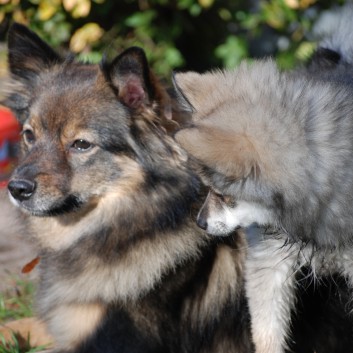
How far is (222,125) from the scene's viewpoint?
8.96 feet

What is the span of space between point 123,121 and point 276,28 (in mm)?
2824

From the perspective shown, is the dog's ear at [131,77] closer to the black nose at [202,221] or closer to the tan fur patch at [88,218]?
the tan fur patch at [88,218]

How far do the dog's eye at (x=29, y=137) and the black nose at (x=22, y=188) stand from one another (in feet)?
0.77

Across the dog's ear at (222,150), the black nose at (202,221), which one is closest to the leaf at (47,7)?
the black nose at (202,221)

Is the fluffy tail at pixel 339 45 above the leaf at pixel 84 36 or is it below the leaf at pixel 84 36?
above

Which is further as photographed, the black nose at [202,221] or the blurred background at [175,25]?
the blurred background at [175,25]

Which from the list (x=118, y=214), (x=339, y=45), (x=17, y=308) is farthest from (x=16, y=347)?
(x=339, y=45)

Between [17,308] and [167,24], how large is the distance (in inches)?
101

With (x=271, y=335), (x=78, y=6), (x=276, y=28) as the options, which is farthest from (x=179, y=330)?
(x=276, y=28)

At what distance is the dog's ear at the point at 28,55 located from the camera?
345cm

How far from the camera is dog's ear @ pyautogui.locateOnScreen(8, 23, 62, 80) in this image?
3.45m

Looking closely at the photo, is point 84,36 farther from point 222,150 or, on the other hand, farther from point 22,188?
point 222,150

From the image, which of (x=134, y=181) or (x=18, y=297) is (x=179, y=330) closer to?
(x=134, y=181)

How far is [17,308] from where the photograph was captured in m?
4.21
